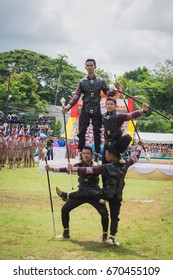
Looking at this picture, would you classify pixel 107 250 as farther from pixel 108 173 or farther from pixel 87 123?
pixel 87 123

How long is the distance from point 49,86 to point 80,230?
198 feet

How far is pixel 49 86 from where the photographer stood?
7019 cm

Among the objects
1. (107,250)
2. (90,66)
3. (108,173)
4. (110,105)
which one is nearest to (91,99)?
(90,66)

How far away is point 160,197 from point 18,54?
2133 inches

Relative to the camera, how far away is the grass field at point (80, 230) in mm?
8492

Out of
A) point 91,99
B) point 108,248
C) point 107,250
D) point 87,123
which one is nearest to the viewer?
point 107,250

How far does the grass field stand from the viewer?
8.49 m

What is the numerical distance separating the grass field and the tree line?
41.1 metres

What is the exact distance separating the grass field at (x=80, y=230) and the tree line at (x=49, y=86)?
41142mm

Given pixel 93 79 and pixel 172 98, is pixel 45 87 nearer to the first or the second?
pixel 172 98

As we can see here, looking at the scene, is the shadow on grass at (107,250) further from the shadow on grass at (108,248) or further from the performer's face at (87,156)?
the performer's face at (87,156)

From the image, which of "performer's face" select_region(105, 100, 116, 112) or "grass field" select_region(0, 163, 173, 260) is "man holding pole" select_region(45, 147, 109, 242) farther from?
"performer's face" select_region(105, 100, 116, 112)

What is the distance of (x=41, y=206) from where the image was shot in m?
14.5

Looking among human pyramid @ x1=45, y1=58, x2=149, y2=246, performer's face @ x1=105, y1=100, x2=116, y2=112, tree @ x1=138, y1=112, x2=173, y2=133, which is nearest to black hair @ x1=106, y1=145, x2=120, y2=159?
human pyramid @ x1=45, y1=58, x2=149, y2=246
